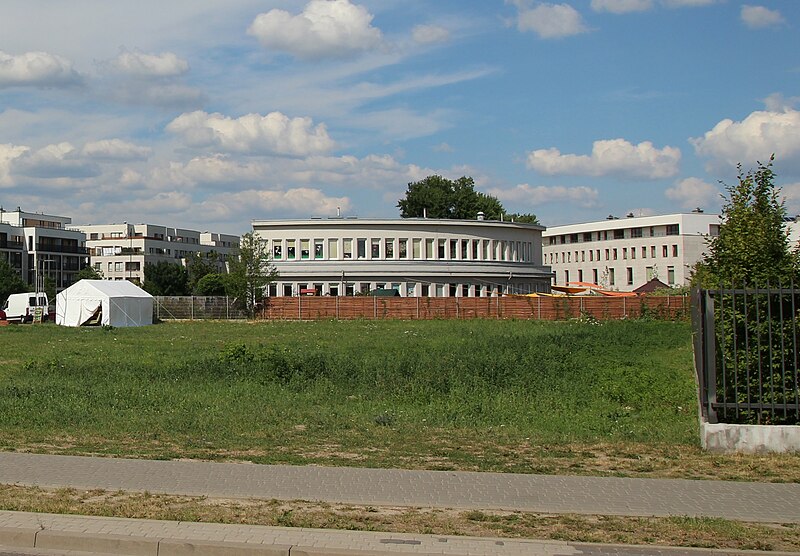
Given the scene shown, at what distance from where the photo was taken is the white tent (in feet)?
209

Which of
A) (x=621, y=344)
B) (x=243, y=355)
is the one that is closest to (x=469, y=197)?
(x=621, y=344)

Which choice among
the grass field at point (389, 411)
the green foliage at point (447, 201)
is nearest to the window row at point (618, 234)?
the green foliage at point (447, 201)

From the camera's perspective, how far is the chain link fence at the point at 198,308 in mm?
76062

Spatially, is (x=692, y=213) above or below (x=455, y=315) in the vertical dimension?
above

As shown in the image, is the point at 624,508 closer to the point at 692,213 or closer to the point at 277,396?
the point at 277,396

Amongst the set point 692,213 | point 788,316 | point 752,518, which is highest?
point 692,213

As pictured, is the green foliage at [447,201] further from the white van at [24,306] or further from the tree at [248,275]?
the white van at [24,306]

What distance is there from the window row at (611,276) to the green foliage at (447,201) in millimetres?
15649

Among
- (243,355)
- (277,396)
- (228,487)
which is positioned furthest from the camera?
(243,355)

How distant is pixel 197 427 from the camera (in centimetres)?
1502

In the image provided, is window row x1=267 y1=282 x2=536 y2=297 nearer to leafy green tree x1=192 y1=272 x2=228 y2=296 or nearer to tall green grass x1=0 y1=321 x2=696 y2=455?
leafy green tree x1=192 y1=272 x2=228 y2=296

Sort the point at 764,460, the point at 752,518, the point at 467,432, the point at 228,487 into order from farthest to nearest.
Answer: the point at 467,432 → the point at 764,460 → the point at 228,487 → the point at 752,518

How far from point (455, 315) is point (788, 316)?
58.1 metres

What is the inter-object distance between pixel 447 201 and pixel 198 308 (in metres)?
51.2
